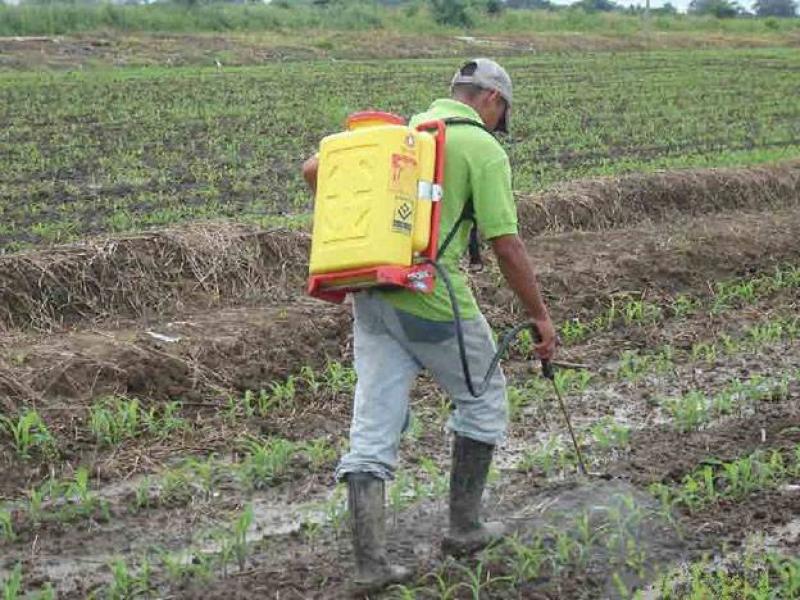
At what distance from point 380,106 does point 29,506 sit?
1486 centimetres

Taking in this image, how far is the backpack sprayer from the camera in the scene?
13.5 feet

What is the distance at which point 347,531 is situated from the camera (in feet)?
16.5

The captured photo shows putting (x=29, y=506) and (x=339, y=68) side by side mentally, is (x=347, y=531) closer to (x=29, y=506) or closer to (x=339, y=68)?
(x=29, y=506)

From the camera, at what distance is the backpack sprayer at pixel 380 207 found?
162 inches

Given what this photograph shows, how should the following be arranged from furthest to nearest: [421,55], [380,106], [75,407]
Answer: [421,55] < [380,106] < [75,407]

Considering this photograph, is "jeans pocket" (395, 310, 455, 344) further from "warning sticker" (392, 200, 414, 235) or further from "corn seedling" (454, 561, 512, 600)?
"corn seedling" (454, 561, 512, 600)

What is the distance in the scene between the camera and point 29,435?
5.82 meters

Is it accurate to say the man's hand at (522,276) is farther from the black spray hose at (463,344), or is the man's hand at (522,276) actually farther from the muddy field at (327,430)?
the muddy field at (327,430)

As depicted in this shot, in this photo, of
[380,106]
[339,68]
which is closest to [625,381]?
[380,106]

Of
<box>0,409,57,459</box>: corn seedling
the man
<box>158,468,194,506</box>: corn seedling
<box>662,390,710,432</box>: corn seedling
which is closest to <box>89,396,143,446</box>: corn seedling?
<box>0,409,57,459</box>: corn seedling

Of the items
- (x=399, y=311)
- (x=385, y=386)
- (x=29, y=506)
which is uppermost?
(x=399, y=311)

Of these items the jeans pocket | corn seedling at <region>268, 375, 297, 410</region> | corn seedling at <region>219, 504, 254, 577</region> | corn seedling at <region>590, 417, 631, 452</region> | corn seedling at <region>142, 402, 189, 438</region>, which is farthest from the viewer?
corn seedling at <region>268, 375, 297, 410</region>

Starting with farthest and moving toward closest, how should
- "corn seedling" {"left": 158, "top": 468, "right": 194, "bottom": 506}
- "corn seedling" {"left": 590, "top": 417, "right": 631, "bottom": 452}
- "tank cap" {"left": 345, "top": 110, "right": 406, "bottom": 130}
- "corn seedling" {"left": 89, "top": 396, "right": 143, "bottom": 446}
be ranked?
1. "corn seedling" {"left": 89, "top": 396, "right": 143, "bottom": 446}
2. "corn seedling" {"left": 590, "top": 417, "right": 631, "bottom": 452}
3. "corn seedling" {"left": 158, "top": 468, "right": 194, "bottom": 506}
4. "tank cap" {"left": 345, "top": 110, "right": 406, "bottom": 130}

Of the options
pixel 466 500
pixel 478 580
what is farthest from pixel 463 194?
pixel 478 580
